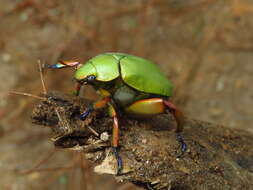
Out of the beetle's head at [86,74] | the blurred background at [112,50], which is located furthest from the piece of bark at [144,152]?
the blurred background at [112,50]

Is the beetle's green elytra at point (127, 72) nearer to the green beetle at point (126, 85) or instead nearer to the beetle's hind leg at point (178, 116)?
the green beetle at point (126, 85)

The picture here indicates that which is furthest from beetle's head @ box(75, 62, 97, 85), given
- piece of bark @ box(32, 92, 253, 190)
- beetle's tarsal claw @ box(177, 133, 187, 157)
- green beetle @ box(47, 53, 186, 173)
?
beetle's tarsal claw @ box(177, 133, 187, 157)

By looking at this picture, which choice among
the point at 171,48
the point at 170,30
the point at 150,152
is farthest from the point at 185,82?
the point at 150,152

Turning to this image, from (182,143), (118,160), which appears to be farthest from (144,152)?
(182,143)

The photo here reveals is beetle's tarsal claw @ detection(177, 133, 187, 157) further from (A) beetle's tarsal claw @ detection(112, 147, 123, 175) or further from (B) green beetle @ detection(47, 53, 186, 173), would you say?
(A) beetle's tarsal claw @ detection(112, 147, 123, 175)

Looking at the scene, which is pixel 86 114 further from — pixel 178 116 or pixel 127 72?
pixel 178 116
